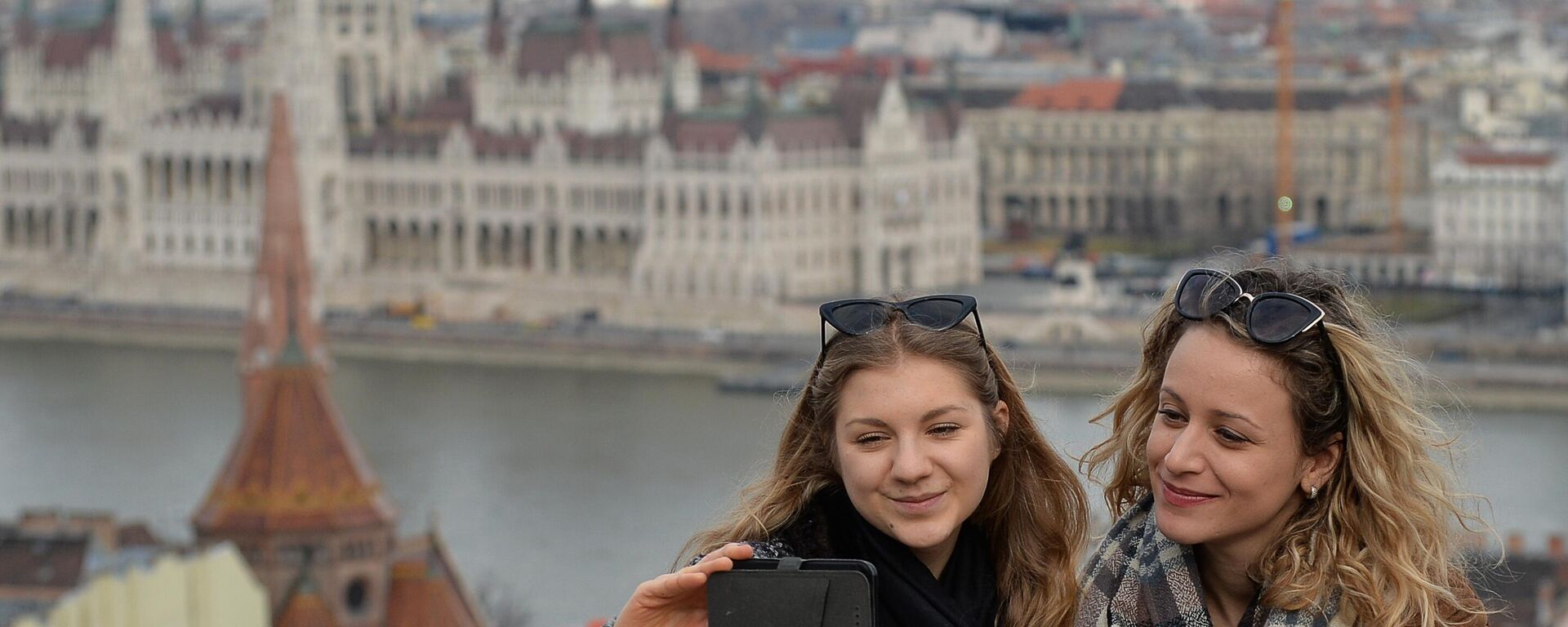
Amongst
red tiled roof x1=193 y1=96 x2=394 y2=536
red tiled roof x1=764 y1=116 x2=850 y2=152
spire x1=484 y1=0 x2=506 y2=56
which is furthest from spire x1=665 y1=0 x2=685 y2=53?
red tiled roof x1=193 y1=96 x2=394 y2=536

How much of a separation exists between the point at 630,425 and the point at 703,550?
23.9 meters

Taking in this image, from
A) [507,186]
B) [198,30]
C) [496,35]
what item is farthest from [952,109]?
[198,30]

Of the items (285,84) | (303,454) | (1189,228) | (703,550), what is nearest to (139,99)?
(285,84)

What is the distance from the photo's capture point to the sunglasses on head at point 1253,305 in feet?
9.17

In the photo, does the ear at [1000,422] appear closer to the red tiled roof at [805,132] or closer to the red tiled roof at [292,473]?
the red tiled roof at [292,473]

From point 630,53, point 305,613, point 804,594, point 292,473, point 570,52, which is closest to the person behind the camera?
point 804,594

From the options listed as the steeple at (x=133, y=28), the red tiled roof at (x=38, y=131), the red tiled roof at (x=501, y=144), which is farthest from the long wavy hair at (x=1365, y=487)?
the steeple at (x=133, y=28)

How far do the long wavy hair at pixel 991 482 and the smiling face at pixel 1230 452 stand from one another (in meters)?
0.14

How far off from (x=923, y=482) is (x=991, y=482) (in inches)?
6.0

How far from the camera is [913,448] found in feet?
9.41

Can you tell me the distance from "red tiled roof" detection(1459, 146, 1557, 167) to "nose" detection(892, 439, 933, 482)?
32.7m

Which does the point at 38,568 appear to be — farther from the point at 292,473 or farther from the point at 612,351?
the point at 612,351

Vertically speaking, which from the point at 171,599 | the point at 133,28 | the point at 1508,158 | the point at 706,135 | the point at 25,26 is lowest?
the point at 171,599

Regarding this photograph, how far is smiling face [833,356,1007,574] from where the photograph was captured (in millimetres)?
2869
